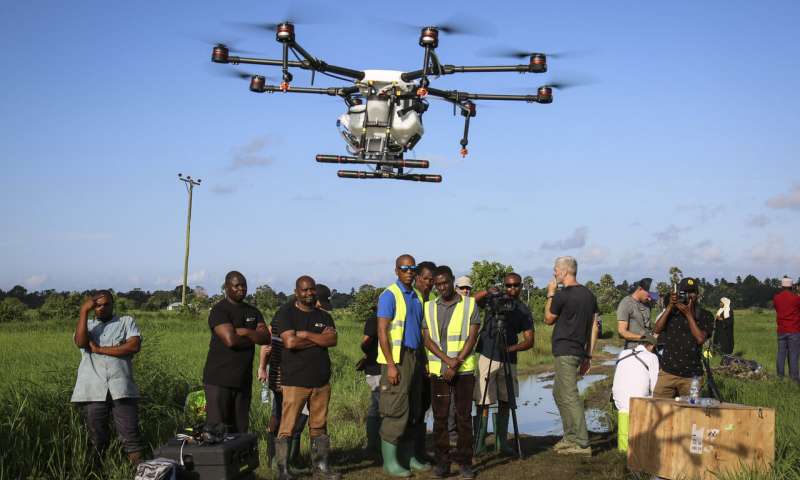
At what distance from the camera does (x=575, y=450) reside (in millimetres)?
9000

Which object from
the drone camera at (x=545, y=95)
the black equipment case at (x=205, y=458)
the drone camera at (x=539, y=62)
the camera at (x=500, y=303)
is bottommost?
the black equipment case at (x=205, y=458)

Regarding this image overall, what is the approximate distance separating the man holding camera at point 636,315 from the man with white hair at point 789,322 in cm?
534

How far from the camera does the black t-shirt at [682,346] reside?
8.47 meters

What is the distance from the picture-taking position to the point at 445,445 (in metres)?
8.20

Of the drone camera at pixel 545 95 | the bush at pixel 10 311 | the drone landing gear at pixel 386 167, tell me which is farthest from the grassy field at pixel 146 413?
the bush at pixel 10 311

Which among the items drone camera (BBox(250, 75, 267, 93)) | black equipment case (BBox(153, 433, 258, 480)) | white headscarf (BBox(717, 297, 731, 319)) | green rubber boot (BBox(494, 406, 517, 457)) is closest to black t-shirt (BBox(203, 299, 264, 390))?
black equipment case (BBox(153, 433, 258, 480))

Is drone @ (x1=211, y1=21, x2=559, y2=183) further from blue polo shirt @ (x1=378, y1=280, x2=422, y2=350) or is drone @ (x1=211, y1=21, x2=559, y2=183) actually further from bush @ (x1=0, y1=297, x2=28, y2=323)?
bush @ (x1=0, y1=297, x2=28, y2=323)

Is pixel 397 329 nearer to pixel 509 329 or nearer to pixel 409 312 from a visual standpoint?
pixel 409 312

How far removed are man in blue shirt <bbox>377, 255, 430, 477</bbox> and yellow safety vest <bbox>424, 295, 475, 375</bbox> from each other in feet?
0.40

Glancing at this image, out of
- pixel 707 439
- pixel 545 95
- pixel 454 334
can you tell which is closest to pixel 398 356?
pixel 454 334

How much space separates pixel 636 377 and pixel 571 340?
74cm

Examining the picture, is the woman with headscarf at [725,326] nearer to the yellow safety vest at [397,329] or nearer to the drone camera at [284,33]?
the yellow safety vest at [397,329]

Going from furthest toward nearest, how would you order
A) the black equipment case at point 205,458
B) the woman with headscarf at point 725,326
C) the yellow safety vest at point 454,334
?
the woman with headscarf at point 725,326
the yellow safety vest at point 454,334
the black equipment case at point 205,458

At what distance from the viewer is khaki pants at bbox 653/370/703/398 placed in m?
8.49
